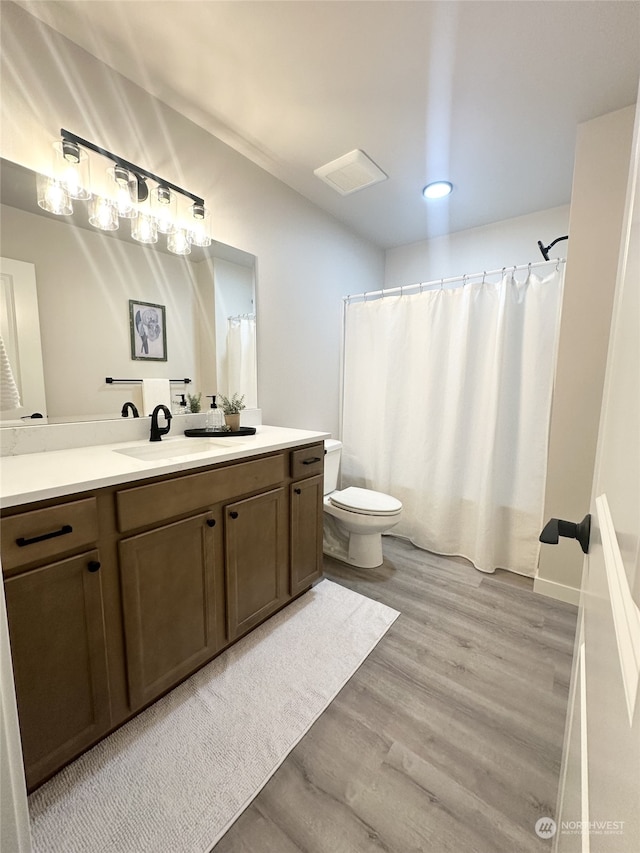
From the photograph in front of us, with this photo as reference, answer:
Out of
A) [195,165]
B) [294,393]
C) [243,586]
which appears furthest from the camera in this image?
[294,393]

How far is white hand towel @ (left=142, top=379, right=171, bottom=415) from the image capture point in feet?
5.59

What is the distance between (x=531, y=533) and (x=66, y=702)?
238 centimetres

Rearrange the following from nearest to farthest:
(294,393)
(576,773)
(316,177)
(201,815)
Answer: (576,773), (201,815), (316,177), (294,393)

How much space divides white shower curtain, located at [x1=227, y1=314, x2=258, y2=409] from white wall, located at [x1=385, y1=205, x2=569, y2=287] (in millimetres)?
1751

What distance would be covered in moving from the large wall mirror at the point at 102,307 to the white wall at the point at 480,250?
1.66m

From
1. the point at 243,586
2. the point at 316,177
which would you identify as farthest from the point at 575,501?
the point at 316,177

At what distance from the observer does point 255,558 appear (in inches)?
62.1

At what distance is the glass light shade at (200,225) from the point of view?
1778 millimetres

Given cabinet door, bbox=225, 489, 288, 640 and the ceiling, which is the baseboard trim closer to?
cabinet door, bbox=225, 489, 288, 640

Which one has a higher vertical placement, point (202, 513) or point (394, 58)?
point (394, 58)

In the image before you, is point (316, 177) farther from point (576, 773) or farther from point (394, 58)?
point (576, 773)

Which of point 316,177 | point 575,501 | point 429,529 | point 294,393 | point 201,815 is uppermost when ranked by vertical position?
point 316,177

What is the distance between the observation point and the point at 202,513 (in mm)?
1335

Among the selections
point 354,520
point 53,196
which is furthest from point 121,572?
point 53,196
